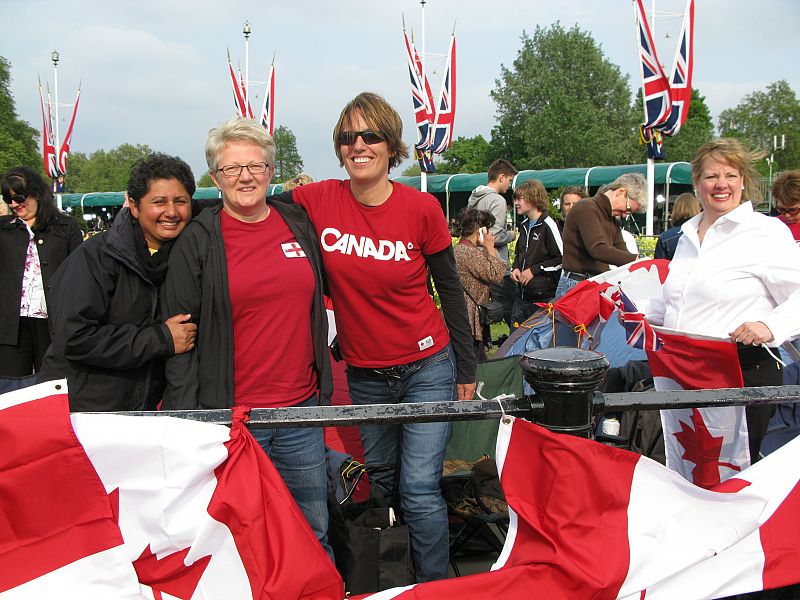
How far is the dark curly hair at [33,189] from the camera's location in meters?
4.78

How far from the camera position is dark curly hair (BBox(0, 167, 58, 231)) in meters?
4.78

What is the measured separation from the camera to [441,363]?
2.92 m

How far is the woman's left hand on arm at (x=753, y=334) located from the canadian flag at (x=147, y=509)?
6.28 ft

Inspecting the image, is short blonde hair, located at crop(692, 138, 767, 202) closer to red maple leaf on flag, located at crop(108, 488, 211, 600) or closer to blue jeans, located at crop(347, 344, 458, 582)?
blue jeans, located at crop(347, 344, 458, 582)

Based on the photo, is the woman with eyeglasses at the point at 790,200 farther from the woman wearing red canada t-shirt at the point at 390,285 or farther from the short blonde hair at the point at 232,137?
the short blonde hair at the point at 232,137

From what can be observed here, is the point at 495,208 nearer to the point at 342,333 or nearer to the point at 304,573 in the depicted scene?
the point at 342,333

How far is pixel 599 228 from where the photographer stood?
6.05 m

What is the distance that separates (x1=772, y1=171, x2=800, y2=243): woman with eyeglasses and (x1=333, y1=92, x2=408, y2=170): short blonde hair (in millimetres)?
3646

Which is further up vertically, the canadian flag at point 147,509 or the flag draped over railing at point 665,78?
the flag draped over railing at point 665,78

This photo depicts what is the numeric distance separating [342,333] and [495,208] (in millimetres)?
4918

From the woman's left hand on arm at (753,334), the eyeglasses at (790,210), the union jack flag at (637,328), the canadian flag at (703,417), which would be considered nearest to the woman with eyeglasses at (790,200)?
the eyeglasses at (790,210)

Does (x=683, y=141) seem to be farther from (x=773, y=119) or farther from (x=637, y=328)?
(x=637, y=328)

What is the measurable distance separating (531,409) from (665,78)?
17.0m

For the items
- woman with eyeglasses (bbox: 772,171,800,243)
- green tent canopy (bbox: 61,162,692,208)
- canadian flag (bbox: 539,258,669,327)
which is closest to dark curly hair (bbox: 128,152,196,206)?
canadian flag (bbox: 539,258,669,327)
